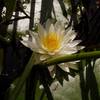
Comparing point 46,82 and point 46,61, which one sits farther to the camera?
point 46,82

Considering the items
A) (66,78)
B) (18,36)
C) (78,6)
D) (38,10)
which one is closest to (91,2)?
(78,6)

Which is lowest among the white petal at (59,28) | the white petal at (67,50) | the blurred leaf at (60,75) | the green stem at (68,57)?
the blurred leaf at (60,75)

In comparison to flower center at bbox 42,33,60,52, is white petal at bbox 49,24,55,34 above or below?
above

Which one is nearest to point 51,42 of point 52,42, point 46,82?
point 52,42

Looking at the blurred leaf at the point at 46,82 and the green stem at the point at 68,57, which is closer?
the green stem at the point at 68,57

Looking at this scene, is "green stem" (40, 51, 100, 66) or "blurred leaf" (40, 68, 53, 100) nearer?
"green stem" (40, 51, 100, 66)

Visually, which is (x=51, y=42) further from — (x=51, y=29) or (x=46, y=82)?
(x=46, y=82)

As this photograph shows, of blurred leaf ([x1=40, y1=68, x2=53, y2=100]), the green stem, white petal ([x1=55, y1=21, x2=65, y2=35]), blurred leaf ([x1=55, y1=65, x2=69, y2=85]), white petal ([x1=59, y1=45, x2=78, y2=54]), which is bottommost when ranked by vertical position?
blurred leaf ([x1=40, y1=68, x2=53, y2=100])

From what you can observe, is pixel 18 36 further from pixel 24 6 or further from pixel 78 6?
pixel 78 6
